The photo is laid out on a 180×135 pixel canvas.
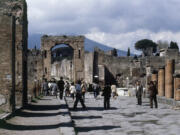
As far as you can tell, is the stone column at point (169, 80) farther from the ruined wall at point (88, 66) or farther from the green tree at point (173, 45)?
the green tree at point (173, 45)

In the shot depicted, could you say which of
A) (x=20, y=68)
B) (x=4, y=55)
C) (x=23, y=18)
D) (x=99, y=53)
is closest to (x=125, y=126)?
(x=4, y=55)

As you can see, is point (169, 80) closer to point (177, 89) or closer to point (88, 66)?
point (177, 89)

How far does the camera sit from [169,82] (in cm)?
2323

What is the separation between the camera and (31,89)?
26.7m

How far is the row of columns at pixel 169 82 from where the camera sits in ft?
66.0

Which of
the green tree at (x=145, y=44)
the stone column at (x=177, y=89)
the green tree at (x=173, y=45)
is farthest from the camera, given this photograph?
the green tree at (x=145, y=44)

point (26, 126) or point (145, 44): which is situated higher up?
point (145, 44)

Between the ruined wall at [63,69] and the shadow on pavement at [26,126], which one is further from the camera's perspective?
the ruined wall at [63,69]

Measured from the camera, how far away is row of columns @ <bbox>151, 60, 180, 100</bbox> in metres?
20.1

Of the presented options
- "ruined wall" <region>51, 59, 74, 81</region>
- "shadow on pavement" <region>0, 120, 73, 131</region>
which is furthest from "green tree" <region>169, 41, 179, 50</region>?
"shadow on pavement" <region>0, 120, 73, 131</region>

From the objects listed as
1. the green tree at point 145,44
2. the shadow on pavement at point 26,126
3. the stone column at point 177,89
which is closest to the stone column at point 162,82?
the stone column at point 177,89

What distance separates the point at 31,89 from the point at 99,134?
17525 mm

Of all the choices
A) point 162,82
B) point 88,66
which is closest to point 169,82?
point 162,82

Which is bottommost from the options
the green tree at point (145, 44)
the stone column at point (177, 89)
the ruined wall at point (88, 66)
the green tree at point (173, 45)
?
the stone column at point (177, 89)
